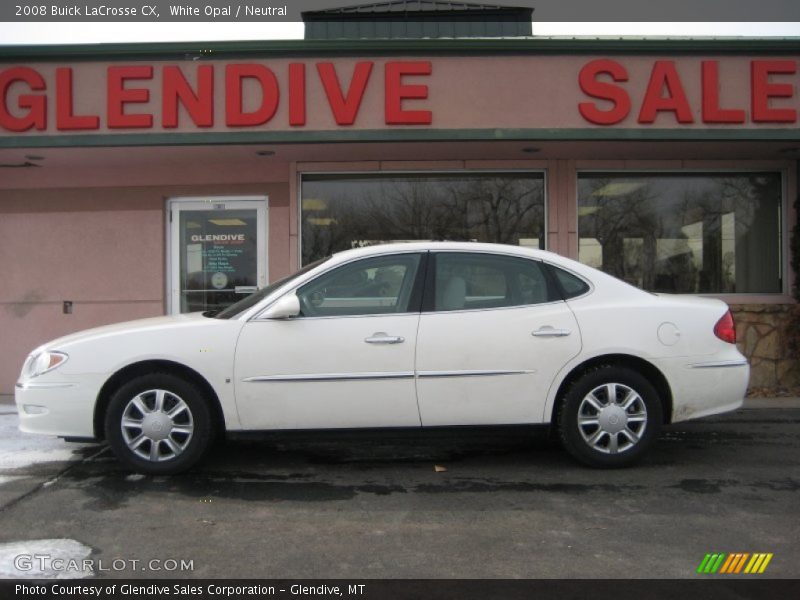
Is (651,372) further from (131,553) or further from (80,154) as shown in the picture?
(80,154)

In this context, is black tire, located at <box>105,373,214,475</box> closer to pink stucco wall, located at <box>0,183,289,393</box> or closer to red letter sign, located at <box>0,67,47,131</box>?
red letter sign, located at <box>0,67,47,131</box>

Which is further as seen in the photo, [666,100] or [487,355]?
[666,100]

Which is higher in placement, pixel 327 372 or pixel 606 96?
pixel 606 96

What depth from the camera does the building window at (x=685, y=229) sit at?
9258 mm

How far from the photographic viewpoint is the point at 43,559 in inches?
145

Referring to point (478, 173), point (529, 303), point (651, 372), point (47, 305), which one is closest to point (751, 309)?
point (478, 173)

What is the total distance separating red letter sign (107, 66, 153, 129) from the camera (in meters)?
7.85

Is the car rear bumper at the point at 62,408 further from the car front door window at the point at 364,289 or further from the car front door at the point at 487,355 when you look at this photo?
the car front door at the point at 487,355

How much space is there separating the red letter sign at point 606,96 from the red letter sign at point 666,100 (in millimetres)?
206

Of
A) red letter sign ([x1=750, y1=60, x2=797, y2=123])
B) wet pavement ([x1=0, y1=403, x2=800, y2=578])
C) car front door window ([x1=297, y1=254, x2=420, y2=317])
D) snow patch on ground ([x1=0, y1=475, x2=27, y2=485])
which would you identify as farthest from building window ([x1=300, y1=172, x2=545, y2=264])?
snow patch on ground ([x1=0, y1=475, x2=27, y2=485])

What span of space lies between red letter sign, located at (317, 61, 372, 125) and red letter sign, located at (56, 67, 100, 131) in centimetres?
252

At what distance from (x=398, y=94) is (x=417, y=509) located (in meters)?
4.94

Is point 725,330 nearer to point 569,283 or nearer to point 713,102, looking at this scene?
point 569,283

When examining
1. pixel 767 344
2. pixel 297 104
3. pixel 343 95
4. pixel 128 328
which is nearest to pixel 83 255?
pixel 297 104
